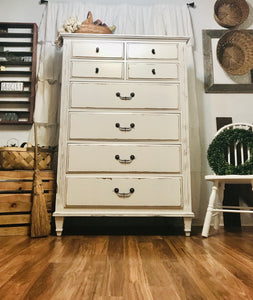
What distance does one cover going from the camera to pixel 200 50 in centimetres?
236

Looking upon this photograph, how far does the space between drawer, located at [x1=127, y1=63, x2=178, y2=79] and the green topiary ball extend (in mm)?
533

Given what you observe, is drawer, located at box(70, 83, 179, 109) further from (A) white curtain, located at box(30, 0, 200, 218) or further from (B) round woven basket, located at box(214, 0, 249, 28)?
(B) round woven basket, located at box(214, 0, 249, 28)

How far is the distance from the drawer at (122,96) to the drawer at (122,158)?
278 millimetres

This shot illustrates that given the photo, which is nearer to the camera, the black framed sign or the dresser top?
the dresser top

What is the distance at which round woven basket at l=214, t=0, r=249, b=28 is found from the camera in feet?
7.69

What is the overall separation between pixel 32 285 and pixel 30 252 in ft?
1.48

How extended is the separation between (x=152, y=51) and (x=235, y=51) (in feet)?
3.11

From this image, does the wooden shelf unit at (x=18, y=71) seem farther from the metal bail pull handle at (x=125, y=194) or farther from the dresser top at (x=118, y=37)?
the metal bail pull handle at (x=125, y=194)

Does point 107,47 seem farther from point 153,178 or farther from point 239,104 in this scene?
point 239,104

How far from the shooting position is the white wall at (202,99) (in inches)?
86.7

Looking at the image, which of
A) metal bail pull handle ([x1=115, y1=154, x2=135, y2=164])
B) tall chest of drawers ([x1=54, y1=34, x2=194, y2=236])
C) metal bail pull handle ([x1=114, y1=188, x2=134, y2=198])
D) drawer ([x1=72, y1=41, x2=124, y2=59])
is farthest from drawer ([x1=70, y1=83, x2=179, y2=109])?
metal bail pull handle ([x1=114, y1=188, x2=134, y2=198])

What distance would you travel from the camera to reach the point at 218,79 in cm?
230

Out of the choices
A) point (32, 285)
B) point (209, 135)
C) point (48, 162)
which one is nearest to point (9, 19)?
point (48, 162)

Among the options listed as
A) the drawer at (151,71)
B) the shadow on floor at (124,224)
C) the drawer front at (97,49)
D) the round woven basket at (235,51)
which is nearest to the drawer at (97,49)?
the drawer front at (97,49)
